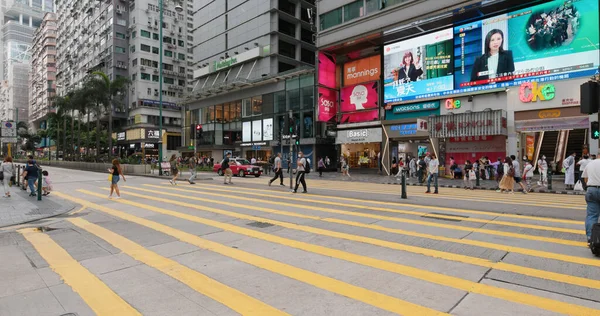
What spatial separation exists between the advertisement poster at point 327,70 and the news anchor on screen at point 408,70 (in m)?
A: 7.15

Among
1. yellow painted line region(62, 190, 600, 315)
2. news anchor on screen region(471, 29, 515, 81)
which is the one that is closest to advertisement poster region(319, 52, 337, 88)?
news anchor on screen region(471, 29, 515, 81)

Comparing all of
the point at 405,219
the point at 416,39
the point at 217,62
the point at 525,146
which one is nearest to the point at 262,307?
the point at 405,219

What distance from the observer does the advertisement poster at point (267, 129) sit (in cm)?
4103

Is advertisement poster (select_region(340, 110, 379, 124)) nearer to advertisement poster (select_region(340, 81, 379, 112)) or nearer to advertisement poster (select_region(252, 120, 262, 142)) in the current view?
advertisement poster (select_region(340, 81, 379, 112))

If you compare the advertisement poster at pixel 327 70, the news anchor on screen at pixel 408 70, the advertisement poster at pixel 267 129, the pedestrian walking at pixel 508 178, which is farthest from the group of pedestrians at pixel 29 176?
the advertisement poster at pixel 267 129

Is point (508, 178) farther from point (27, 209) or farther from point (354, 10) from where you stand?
point (354, 10)

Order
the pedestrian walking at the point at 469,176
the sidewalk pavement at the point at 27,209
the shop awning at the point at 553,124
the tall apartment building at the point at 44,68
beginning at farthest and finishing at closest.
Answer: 1. the tall apartment building at the point at 44,68
2. the shop awning at the point at 553,124
3. the pedestrian walking at the point at 469,176
4. the sidewalk pavement at the point at 27,209

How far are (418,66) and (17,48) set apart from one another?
16862cm

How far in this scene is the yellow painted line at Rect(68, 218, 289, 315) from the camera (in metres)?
3.59

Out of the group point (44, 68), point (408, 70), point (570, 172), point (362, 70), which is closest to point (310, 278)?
point (570, 172)

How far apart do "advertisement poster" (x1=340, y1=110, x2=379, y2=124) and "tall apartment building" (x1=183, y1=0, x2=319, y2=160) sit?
413cm

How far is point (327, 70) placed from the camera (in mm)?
33688

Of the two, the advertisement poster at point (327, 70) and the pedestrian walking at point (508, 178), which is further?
the advertisement poster at point (327, 70)

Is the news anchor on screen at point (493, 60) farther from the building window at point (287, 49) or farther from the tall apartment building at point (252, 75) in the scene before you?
the building window at point (287, 49)
